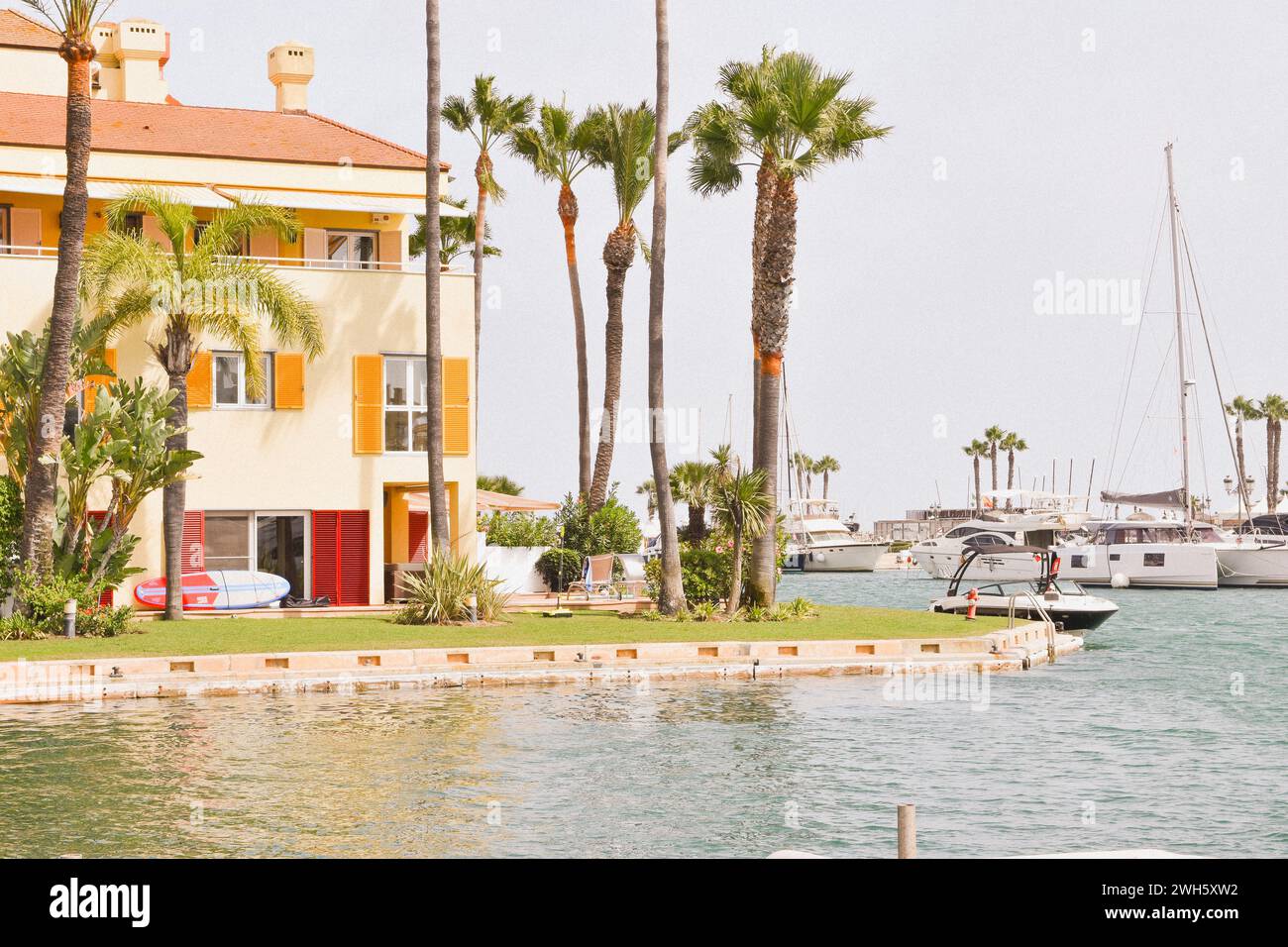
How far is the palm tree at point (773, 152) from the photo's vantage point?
101 ft

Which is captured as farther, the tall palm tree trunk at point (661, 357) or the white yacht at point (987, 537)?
the white yacht at point (987, 537)

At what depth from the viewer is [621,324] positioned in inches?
2005

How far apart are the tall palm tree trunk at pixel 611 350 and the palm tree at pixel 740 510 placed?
17.2 metres

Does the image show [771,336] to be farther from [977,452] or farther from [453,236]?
[977,452]

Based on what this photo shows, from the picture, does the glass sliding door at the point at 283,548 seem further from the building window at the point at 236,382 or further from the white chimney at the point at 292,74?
the white chimney at the point at 292,74

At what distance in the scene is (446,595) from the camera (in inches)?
1173

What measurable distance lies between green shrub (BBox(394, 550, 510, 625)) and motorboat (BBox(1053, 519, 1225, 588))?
4816 centimetres

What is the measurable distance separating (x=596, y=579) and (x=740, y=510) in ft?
28.4

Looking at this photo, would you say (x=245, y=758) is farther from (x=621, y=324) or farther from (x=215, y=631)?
(x=621, y=324)

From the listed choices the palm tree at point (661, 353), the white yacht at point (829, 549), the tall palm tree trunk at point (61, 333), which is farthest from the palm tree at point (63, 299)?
the white yacht at point (829, 549)

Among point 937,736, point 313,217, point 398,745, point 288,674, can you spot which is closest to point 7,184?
point 313,217

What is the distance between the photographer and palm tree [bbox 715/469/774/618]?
3059 cm

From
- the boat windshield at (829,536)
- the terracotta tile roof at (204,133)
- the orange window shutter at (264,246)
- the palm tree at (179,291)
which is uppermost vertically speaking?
the terracotta tile roof at (204,133)
